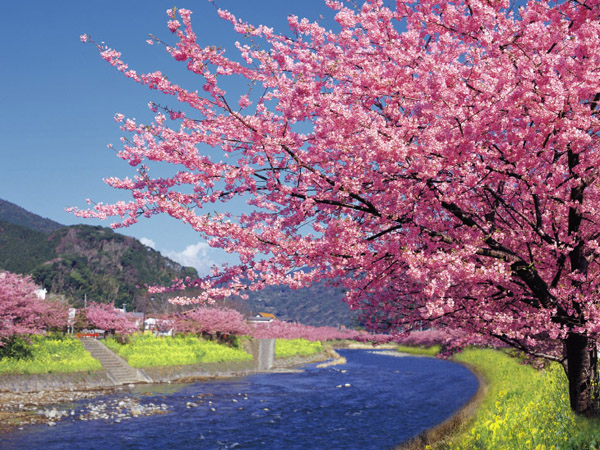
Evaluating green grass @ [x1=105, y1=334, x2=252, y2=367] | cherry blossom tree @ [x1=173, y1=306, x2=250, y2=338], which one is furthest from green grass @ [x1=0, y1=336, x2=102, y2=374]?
cherry blossom tree @ [x1=173, y1=306, x2=250, y2=338]

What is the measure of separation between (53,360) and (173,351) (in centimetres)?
1137

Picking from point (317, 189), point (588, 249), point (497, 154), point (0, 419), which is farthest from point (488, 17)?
point (0, 419)

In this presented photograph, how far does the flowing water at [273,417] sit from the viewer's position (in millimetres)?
17234

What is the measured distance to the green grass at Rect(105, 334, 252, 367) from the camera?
35688 mm

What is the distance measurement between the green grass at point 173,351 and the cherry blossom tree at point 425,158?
98.4ft

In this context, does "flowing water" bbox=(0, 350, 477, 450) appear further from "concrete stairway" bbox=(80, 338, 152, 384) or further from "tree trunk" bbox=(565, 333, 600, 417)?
"tree trunk" bbox=(565, 333, 600, 417)

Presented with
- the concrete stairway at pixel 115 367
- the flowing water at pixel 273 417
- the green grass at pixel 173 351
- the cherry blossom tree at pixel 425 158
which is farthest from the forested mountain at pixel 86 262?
the cherry blossom tree at pixel 425 158

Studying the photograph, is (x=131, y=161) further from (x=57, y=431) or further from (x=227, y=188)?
(x=57, y=431)

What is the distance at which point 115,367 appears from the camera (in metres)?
32.6

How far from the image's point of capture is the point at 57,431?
17.9m

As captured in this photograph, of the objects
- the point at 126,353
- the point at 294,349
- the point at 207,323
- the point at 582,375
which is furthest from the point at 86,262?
the point at 582,375

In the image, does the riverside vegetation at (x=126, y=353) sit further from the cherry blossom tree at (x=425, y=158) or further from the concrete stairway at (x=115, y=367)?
the cherry blossom tree at (x=425, y=158)

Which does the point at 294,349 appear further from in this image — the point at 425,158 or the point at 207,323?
the point at 425,158

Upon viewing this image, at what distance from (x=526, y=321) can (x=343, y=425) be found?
15084 mm
